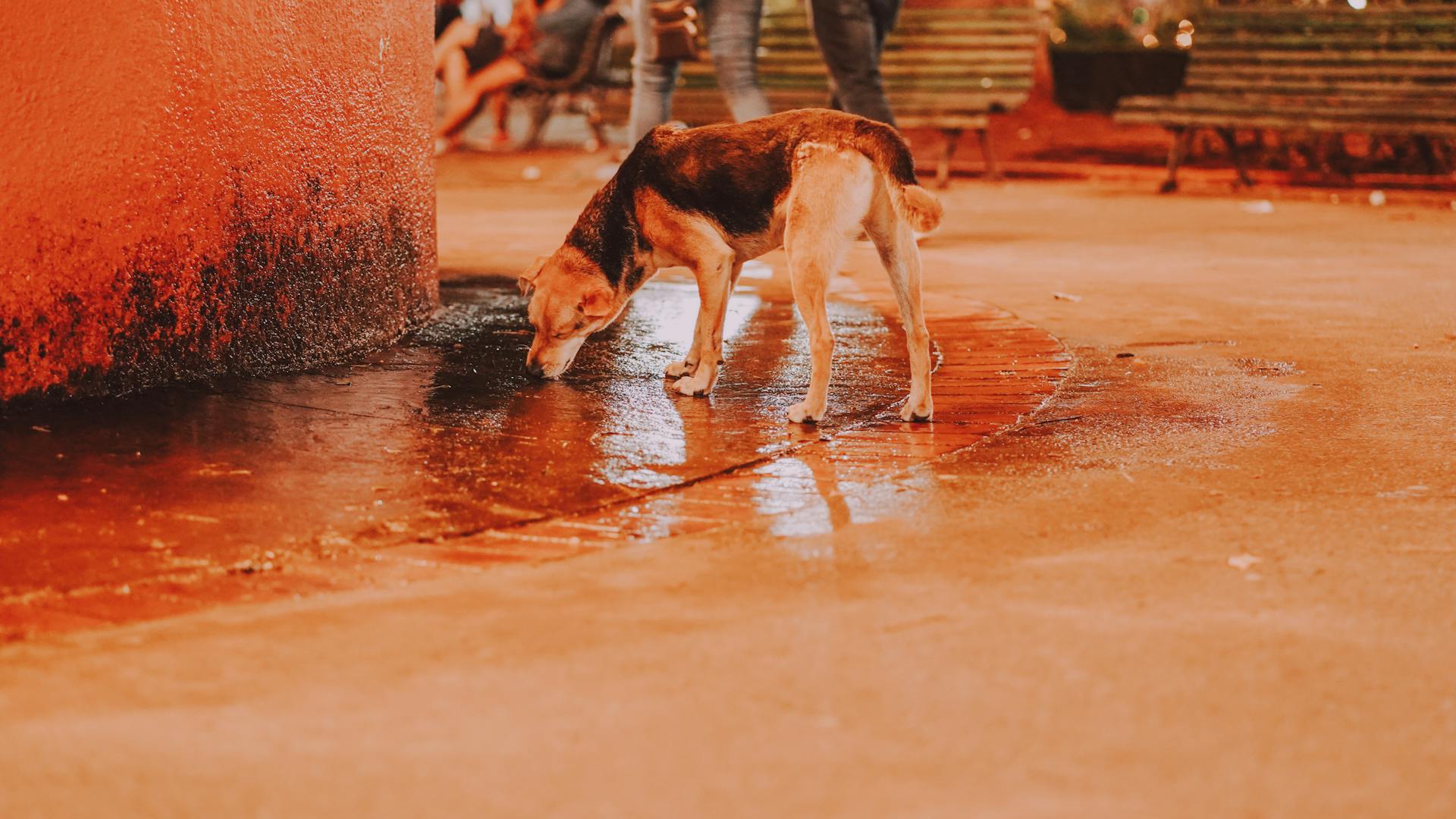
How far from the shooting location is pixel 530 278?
16.5 ft

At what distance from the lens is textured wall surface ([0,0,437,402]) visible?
4.34 m

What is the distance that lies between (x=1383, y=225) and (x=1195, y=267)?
2.68 metres

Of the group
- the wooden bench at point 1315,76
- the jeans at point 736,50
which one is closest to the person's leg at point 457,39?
the wooden bench at point 1315,76

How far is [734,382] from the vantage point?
16.5 ft

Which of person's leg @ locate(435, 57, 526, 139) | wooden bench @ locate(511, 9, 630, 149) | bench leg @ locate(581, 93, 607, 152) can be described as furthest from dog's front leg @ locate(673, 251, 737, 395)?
person's leg @ locate(435, 57, 526, 139)

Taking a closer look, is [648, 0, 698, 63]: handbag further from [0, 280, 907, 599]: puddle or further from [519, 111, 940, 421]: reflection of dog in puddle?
[519, 111, 940, 421]: reflection of dog in puddle

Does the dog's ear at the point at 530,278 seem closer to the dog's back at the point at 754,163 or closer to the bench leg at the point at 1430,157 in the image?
the dog's back at the point at 754,163

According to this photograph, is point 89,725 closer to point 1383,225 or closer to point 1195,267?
point 1195,267

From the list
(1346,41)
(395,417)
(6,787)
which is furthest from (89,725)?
(1346,41)

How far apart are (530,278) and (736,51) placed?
390cm

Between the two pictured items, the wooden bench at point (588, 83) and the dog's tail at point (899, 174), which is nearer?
the dog's tail at point (899, 174)

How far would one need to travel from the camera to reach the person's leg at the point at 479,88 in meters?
15.7

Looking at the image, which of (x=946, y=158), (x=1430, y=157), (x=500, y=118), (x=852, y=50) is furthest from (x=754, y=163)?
(x=500, y=118)

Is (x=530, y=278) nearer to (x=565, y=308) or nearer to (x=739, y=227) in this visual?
(x=565, y=308)
